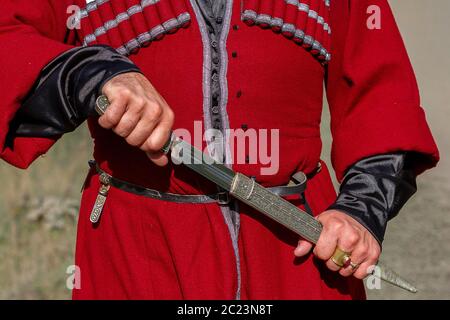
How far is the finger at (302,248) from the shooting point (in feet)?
6.88

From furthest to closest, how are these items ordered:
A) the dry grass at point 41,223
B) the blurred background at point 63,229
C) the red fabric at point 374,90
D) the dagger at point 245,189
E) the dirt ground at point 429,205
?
the dirt ground at point 429,205 → the blurred background at point 63,229 → the dry grass at point 41,223 → the red fabric at point 374,90 → the dagger at point 245,189

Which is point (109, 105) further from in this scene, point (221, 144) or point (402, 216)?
point (402, 216)

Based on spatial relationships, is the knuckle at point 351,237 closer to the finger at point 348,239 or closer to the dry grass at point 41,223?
the finger at point 348,239

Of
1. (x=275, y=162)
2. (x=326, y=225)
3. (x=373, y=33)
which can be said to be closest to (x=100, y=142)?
(x=275, y=162)

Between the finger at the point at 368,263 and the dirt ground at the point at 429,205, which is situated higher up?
the finger at the point at 368,263

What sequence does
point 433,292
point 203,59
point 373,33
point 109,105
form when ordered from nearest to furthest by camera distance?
point 109,105 → point 203,59 → point 373,33 → point 433,292

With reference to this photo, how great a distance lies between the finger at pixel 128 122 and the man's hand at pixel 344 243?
0.55 metres

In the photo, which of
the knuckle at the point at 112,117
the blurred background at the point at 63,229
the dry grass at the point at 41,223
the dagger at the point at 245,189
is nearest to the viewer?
the knuckle at the point at 112,117

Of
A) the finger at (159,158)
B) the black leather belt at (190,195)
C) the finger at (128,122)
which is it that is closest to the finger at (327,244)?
the black leather belt at (190,195)

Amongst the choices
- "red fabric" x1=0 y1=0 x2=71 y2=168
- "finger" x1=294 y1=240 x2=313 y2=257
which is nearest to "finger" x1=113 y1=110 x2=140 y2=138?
"red fabric" x1=0 y1=0 x2=71 y2=168

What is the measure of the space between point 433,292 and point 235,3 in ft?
9.99

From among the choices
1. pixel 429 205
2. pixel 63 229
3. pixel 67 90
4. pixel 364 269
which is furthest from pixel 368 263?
pixel 429 205

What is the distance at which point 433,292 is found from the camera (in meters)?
4.75

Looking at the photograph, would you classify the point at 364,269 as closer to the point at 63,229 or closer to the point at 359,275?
the point at 359,275
